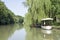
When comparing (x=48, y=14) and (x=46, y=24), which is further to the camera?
(x=48, y=14)

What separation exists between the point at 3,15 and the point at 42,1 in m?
45.3

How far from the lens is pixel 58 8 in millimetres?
35031

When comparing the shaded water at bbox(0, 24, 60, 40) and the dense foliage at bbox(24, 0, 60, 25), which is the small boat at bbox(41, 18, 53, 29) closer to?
the dense foliage at bbox(24, 0, 60, 25)

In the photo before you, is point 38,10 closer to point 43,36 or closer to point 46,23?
point 46,23

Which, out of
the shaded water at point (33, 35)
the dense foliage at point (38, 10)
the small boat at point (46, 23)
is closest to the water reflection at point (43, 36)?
the shaded water at point (33, 35)

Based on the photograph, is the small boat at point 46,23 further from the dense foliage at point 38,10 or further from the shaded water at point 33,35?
the shaded water at point 33,35

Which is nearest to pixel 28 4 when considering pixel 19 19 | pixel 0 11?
pixel 0 11

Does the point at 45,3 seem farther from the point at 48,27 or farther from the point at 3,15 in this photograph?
the point at 3,15

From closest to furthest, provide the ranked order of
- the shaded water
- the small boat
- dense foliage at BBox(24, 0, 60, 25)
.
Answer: the shaded water
the small boat
dense foliage at BBox(24, 0, 60, 25)

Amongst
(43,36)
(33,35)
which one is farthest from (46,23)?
(43,36)

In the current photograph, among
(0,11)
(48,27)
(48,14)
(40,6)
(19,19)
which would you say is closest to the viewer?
(48,27)

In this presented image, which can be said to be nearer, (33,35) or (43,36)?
(43,36)

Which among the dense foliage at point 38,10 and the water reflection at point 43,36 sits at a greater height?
the dense foliage at point 38,10

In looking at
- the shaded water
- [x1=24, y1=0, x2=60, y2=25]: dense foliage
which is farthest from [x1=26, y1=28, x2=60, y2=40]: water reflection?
[x1=24, y1=0, x2=60, y2=25]: dense foliage
